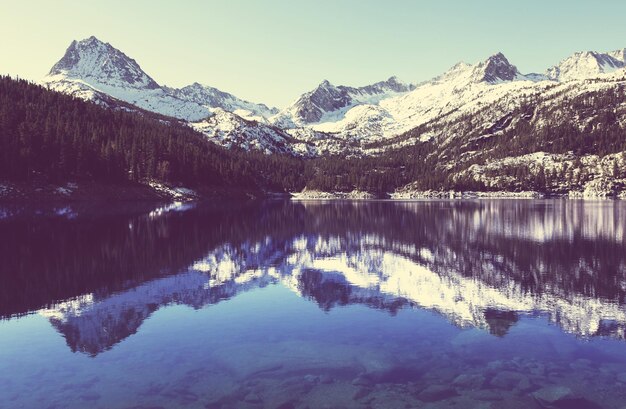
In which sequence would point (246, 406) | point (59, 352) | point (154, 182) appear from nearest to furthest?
point (246, 406)
point (59, 352)
point (154, 182)

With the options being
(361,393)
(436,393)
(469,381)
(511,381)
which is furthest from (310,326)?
(511,381)

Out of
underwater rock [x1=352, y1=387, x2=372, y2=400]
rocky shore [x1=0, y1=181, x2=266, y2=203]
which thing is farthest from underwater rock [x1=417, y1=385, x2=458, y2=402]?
rocky shore [x1=0, y1=181, x2=266, y2=203]

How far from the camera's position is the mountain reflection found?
A: 29.4 metres

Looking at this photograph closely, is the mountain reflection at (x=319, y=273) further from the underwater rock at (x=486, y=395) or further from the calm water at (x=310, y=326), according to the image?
the underwater rock at (x=486, y=395)

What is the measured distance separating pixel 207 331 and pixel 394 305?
14074mm

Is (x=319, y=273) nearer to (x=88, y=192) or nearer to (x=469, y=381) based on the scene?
(x=469, y=381)

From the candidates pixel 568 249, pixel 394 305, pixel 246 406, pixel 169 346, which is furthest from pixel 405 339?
pixel 568 249

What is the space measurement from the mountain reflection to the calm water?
0.22 metres

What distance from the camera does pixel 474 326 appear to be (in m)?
27.4

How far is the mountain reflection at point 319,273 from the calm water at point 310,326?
215 mm

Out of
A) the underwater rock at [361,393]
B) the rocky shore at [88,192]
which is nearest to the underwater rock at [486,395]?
the underwater rock at [361,393]

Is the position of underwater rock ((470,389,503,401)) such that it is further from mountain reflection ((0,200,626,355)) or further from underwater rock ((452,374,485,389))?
mountain reflection ((0,200,626,355))

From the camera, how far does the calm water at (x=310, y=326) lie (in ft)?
59.6

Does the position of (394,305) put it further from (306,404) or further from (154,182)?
(154,182)
